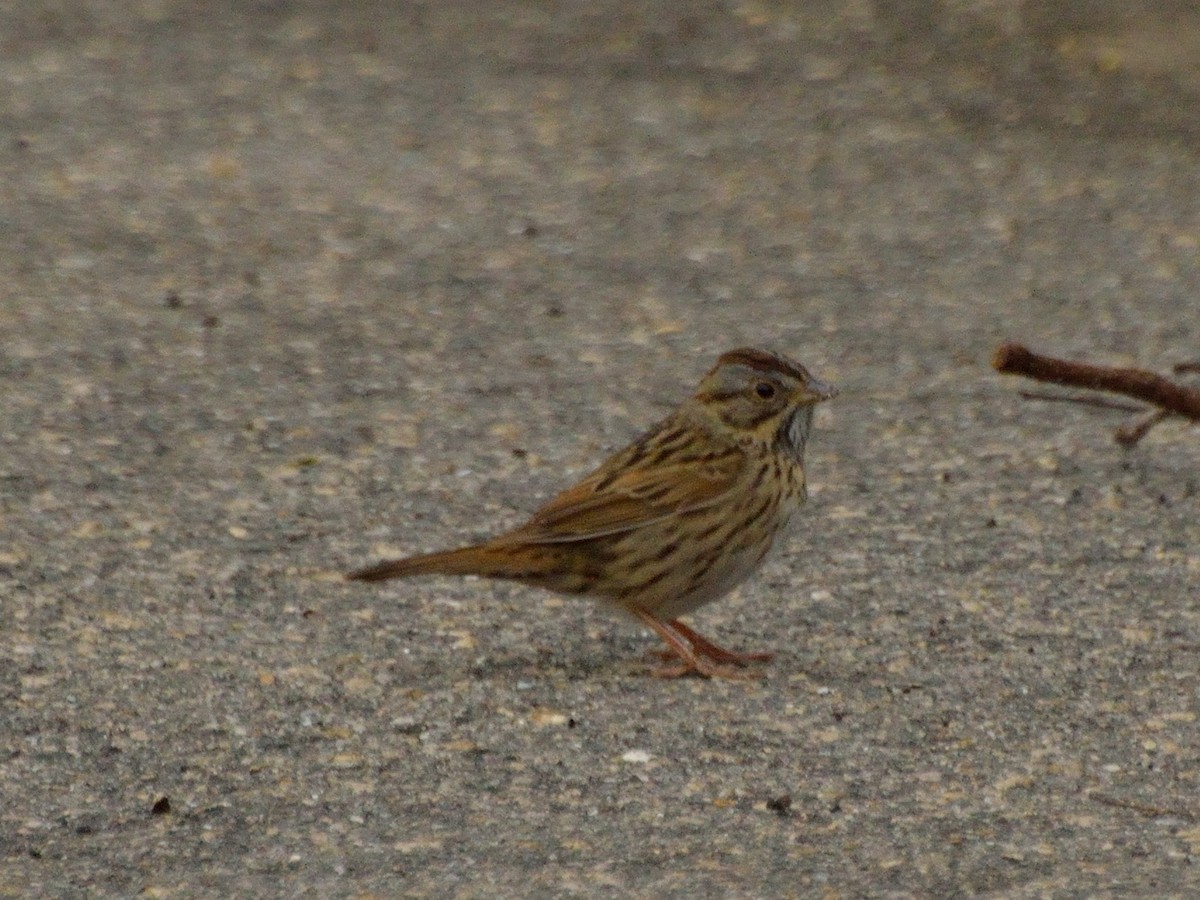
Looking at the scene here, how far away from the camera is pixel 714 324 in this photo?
9586 mm

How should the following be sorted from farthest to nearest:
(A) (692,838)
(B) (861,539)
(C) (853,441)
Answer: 1. (C) (853,441)
2. (B) (861,539)
3. (A) (692,838)

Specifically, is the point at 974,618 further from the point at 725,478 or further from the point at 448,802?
the point at 448,802

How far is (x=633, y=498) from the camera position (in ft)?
20.6

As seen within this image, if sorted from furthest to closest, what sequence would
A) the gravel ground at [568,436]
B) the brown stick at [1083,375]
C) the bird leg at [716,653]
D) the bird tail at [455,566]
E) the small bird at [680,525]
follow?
the bird leg at [716,653]
the small bird at [680,525]
the bird tail at [455,566]
the gravel ground at [568,436]
the brown stick at [1083,375]

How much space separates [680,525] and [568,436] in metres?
2.16


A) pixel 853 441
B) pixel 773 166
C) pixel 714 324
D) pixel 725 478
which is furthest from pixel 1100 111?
pixel 725 478

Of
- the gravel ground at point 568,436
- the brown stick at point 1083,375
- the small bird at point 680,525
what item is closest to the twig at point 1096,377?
the brown stick at point 1083,375

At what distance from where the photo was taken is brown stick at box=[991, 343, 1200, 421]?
4.56 meters

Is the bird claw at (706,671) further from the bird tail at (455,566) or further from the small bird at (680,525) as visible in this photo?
the bird tail at (455,566)

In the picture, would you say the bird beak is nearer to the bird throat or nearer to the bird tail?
the bird throat

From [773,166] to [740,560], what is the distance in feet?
17.8

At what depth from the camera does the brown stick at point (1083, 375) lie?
4.56m

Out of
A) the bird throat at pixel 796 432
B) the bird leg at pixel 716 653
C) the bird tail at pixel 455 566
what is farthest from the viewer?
the bird throat at pixel 796 432

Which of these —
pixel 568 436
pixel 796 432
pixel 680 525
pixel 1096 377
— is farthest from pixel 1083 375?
pixel 568 436
